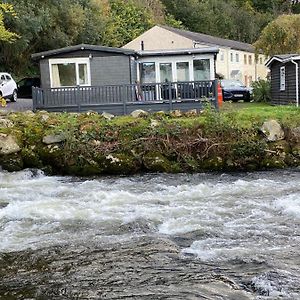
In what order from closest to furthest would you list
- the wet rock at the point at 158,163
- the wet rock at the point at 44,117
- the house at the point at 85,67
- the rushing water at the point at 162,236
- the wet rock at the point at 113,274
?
the wet rock at the point at 113,274 → the rushing water at the point at 162,236 → the wet rock at the point at 158,163 → the wet rock at the point at 44,117 → the house at the point at 85,67

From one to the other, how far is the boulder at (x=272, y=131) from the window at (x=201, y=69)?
28.5ft

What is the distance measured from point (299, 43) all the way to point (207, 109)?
23.3 meters

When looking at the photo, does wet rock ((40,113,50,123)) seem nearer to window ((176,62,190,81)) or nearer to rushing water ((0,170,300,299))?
rushing water ((0,170,300,299))

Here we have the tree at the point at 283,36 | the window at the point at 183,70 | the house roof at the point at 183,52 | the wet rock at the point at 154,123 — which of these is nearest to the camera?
the wet rock at the point at 154,123

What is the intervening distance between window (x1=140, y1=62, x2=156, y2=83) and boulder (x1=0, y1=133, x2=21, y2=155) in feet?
34.6

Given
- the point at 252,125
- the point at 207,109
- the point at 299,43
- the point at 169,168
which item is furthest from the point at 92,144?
the point at 299,43

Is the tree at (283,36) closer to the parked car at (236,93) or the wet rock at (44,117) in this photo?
the parked car at (236,93)

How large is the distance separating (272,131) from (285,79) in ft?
39.1

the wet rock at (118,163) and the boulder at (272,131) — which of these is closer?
the wet rock at (118,163)

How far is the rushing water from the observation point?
269 inches

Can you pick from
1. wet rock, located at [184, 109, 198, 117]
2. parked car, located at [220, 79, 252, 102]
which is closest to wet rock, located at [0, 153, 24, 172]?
wet rock, located at [184, 109, 198, 117]

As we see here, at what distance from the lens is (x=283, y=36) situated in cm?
3853

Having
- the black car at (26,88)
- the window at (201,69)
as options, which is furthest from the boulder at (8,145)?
the black car at (26,88)

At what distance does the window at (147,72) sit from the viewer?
26.3m
